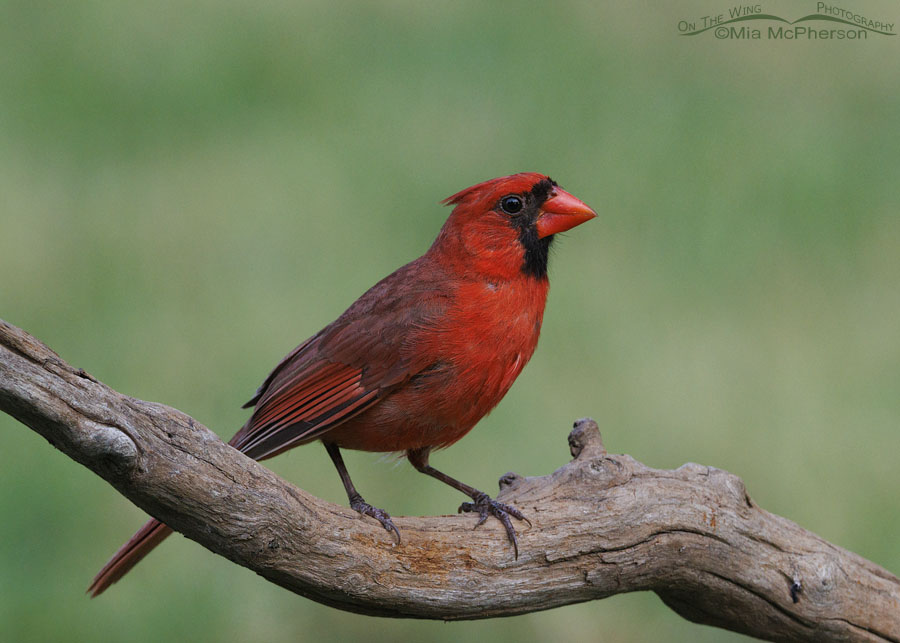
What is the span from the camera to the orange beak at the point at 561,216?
12.8ft

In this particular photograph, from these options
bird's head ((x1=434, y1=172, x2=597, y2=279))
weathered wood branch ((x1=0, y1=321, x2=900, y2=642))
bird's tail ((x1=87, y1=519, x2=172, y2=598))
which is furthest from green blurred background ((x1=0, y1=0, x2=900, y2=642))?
bird's head ((x1=434, y1=172, x2=597, y2=279))

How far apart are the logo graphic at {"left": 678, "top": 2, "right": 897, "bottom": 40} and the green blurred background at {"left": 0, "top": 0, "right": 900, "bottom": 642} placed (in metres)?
0.07

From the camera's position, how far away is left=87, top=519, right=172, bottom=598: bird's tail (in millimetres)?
3400

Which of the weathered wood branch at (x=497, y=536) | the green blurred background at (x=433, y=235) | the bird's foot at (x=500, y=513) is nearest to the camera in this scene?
the weathered wood branch at (x=497, y=536)

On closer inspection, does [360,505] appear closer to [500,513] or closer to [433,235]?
[500,513]

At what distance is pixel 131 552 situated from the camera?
3434 mm

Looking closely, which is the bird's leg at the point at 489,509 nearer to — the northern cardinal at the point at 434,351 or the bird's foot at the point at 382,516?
the northern cardinal at the point at 434,351

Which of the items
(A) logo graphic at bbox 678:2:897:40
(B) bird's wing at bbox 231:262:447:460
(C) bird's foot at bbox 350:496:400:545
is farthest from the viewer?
(A) logo graphic at bbox 678:2:897:40

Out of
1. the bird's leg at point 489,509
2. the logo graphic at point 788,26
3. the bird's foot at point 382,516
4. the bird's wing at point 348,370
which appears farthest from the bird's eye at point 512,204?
the logo graphic at point 788,26

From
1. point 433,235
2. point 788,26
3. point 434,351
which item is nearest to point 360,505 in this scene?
point 434,351

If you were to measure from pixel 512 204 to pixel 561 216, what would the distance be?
168 millimetres

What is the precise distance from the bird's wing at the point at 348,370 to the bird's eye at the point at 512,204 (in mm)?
351

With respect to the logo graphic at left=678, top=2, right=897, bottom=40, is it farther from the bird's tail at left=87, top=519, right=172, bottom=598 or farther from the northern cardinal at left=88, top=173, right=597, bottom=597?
the bird's tail at left=87, top=519, right=172, bottom=598

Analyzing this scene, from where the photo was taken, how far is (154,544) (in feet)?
11.5
